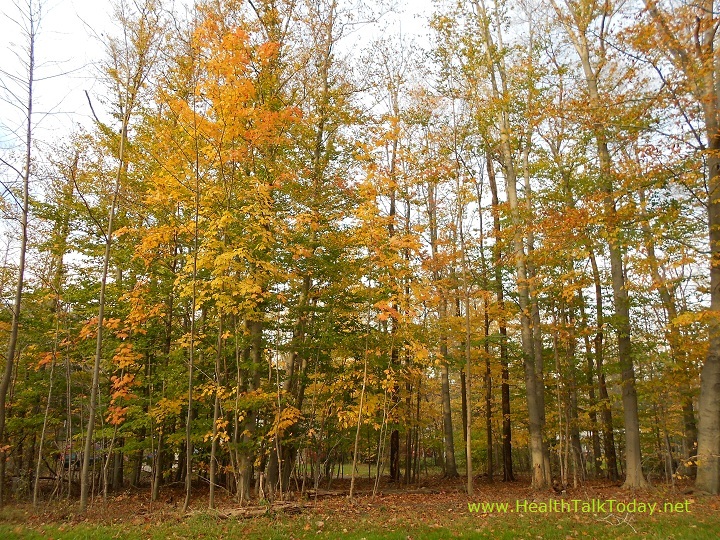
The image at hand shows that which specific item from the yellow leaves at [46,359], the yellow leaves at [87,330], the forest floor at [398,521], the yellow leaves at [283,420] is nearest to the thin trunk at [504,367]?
the forest floor at [398,521]

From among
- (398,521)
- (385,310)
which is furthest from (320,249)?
(398,521)

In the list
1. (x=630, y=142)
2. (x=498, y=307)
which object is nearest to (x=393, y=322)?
(x=498, y=307)

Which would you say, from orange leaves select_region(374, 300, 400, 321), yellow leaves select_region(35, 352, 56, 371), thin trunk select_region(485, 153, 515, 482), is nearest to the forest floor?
yellow leaves select_region(35, 352, 56, 371)

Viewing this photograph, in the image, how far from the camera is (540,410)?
12758mm

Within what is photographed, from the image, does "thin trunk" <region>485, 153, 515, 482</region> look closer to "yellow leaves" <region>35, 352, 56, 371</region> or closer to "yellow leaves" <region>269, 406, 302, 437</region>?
"yellow leaves" <region>269, 406, 302, 437</region>

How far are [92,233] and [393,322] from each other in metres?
10.1

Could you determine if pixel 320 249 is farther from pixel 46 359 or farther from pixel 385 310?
pixel 46 359

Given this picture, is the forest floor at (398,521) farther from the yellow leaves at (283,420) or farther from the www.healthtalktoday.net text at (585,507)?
the yellow leaves at (283,420)

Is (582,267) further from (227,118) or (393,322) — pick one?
(227,118)

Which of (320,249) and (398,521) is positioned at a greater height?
(320,249)

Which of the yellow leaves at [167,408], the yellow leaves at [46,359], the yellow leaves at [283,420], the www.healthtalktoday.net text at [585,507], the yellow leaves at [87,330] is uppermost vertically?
the yellow leaves at [87,330]

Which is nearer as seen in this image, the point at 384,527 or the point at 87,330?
the point at 384,527

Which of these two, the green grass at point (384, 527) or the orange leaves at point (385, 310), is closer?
the green grass at point (384, 527)

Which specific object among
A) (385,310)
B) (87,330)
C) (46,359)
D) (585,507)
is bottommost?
(585,507)
